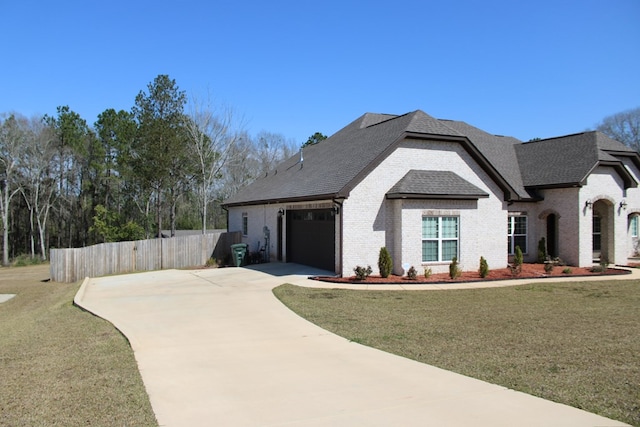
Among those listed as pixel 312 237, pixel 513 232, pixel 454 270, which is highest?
pixel 513 232

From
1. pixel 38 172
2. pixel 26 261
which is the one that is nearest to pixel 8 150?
pixel 38 172

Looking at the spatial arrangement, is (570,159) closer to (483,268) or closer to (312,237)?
(483,268)

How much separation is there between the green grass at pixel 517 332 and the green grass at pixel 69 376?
3.94m

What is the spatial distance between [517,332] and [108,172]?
45638mm

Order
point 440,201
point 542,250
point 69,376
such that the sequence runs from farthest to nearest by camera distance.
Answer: point 542,250 < point 440,201 < point 69,376

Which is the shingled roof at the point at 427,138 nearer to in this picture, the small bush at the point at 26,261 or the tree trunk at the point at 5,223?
the small bush at the point at 26,261

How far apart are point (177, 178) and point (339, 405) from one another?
3274 cm

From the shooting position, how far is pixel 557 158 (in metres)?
23.0

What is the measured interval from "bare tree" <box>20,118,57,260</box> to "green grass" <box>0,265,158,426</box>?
36.6 metres

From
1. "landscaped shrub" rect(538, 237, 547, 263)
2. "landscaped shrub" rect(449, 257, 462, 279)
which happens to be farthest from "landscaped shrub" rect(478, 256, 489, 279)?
"landscaped shrub" rect(538, 237, 547, 263)

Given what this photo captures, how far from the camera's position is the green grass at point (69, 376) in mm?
4996

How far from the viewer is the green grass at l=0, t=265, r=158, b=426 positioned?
4996 millimetres

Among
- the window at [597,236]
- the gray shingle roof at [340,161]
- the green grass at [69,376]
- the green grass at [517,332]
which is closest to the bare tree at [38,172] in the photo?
the gray shingle roof at [340,161]

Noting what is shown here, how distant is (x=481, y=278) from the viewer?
17.0 m
